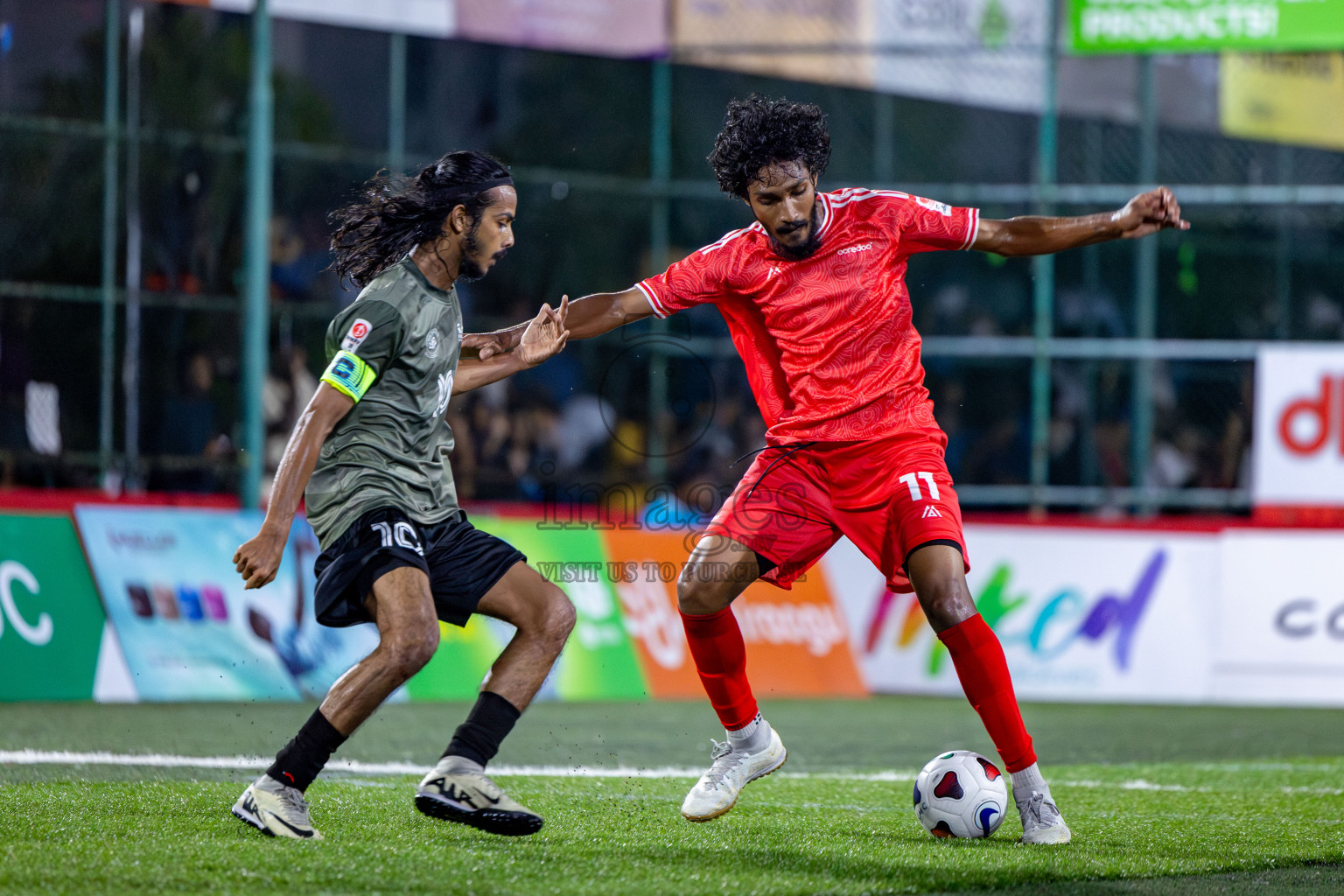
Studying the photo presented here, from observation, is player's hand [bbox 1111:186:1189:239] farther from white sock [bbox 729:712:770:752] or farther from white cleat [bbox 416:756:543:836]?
white cleat [bbox 416:756:543:836]

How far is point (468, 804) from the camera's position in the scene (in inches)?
195

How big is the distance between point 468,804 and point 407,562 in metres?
0.73

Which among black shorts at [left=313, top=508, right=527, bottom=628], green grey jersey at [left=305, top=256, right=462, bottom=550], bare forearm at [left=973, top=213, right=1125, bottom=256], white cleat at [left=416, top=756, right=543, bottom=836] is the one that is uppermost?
bare forearm at [left=973, top=213, right=1125, bottom=256]

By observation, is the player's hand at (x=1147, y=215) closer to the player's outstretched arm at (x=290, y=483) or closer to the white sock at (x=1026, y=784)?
the white sock at (x=1026, y=784)

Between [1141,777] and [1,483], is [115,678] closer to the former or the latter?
[1,483]

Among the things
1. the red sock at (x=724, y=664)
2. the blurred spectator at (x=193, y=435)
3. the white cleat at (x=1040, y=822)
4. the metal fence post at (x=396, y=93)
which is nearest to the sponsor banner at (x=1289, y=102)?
the metal fence post at (x=396, y=93)

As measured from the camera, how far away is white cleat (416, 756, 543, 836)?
4.93m

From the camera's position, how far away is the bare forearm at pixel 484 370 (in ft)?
18.5

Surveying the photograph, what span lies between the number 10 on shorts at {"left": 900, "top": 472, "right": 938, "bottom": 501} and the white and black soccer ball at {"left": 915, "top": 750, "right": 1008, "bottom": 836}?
867mm

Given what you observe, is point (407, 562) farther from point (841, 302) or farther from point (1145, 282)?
point (1145, 282)

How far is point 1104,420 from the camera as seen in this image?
1445cm

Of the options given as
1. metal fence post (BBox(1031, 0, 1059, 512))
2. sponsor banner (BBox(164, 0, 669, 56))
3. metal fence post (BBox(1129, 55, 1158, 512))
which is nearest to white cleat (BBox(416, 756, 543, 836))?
metal fence post (BBox(1031, 0, 1059, 512))

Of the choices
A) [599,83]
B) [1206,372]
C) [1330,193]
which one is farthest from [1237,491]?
[599,83]

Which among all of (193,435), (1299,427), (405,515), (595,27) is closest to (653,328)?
(595,27)
